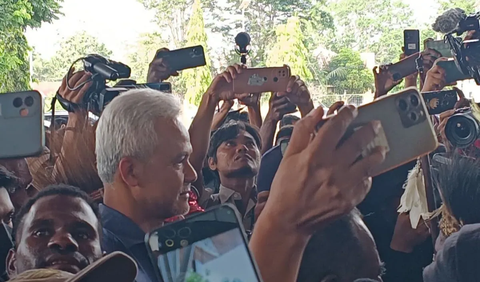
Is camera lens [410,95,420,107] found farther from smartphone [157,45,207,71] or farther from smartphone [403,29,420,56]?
smartphone [403,29,420,56]

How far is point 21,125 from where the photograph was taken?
1.35 meters

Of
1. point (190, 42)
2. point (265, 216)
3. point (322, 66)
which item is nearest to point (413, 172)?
point (265, 216)

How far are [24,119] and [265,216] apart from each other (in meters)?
0.66

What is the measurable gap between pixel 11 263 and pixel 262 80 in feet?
3.32

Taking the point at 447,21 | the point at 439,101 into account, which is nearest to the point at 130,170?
the point at 439,101

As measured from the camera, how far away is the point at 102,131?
1199mm

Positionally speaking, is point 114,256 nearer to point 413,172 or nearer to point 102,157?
point 102,157

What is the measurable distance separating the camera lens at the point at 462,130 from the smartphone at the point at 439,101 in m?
0.14

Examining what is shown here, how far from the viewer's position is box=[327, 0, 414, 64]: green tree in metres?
9.86

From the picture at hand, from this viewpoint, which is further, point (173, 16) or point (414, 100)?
point (173, 16)

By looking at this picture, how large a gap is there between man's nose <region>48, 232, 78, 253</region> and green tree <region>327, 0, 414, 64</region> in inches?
339

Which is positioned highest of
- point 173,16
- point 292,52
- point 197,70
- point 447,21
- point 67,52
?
point 173,16

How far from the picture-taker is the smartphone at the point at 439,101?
1.57 m

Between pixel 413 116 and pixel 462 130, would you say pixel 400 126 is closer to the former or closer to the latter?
pixel 413 116
